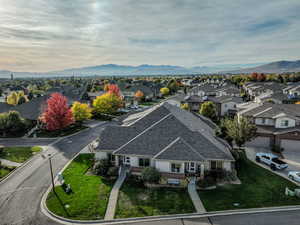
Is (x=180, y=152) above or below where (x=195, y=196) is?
above

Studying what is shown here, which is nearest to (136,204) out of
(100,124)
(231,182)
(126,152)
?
(126,152)

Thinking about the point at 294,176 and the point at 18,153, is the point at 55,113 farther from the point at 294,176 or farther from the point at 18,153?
the point at 294,176

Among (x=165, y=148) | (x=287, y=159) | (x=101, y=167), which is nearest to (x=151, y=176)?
(x=165, y=148)

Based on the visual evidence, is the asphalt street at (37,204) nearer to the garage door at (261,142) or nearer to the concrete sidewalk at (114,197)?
the concrete sidewalk at (114,197)

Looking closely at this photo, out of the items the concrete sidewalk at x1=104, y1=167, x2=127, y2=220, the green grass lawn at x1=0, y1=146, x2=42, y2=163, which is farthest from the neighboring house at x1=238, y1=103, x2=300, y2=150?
the green grass lawn at x1=0, y1=146, x2=42, y2=163

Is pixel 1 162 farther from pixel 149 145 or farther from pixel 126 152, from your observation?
pixel 149 145

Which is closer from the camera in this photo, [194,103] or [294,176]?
[294,176]

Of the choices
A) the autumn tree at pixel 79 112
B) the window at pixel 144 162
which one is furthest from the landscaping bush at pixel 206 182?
the autumn tree at pixel 79 112
